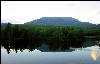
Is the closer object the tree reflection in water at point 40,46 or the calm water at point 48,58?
the calm water at point 48,58

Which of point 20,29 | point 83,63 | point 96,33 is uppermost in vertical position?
point 83,63

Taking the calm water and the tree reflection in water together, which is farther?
the tree reflection in water

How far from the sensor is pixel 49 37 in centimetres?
6569

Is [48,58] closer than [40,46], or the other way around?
[48,58]

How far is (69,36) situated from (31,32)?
13808 mm

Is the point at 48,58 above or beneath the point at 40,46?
above

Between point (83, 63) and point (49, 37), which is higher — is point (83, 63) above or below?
above

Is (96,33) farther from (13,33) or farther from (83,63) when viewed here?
(83,63)

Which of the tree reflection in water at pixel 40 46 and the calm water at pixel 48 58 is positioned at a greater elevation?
the calm water at pixel 48 58

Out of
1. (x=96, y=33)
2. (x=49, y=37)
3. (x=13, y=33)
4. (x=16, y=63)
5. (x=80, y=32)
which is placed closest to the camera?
(x=16, y=63)

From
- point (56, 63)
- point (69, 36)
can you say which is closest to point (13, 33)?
point (69, 36)

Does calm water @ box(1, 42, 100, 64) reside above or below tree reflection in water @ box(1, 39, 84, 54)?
above

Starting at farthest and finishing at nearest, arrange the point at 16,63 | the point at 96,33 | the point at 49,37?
the point at 96,33
the point at 49,37
the point at 16,63

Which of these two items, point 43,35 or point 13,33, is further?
point 43,35
